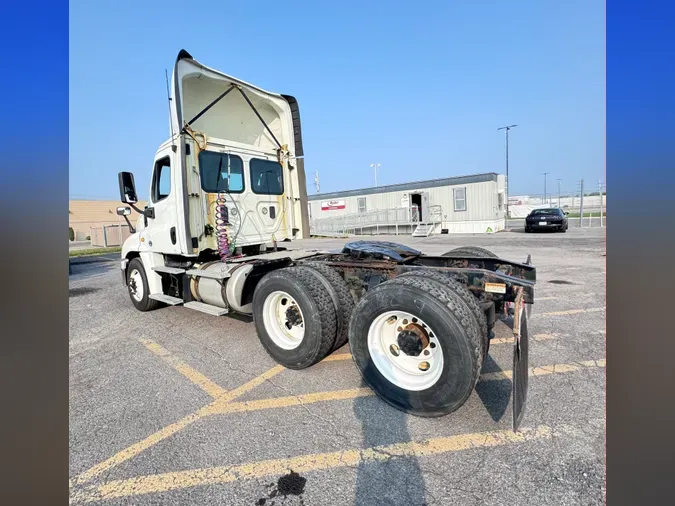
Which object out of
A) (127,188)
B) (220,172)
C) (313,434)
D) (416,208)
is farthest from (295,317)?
(416,208)

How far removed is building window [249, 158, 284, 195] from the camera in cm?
582

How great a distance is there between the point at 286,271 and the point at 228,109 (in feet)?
11.4

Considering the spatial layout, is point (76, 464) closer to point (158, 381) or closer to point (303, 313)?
point (158, 381)

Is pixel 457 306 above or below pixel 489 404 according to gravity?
above

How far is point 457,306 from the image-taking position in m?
2.66

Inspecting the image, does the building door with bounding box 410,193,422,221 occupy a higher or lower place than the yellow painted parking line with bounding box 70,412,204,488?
higher

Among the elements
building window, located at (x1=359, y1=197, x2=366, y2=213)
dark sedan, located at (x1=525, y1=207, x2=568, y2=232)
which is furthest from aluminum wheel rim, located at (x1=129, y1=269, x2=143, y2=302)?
building window, located at (x1=359, y1=197, x2=366, y2=213)

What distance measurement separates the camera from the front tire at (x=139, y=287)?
6.04m

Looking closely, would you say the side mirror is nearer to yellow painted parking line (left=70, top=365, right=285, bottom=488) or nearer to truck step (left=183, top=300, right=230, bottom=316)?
truck step (left=183, top=300, right=230, bottom=316)

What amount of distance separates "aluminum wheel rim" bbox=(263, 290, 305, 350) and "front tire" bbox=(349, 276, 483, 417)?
0.95 m

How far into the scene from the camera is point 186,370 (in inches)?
150

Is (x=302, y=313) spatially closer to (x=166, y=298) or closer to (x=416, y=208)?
(x=166, y=298)
